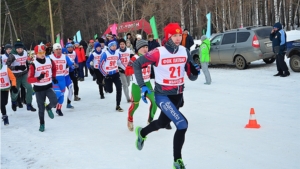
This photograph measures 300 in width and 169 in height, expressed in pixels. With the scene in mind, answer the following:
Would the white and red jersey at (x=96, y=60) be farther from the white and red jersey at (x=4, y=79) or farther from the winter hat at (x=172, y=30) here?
the winter hat at (x=172, y=30)

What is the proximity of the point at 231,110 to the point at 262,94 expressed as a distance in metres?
2.16

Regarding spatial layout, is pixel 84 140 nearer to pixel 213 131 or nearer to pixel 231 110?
pixel 213 131

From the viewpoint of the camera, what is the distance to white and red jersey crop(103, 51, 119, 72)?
31.0 feet

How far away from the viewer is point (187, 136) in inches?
257

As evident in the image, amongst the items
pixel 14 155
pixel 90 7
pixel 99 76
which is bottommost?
pixel 14 155

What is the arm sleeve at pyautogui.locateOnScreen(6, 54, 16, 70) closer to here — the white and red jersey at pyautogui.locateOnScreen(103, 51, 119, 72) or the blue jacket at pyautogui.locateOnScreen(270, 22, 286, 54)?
the white and red jersey at pyautogui.locateOnScreen(103, 51, 119, 72)

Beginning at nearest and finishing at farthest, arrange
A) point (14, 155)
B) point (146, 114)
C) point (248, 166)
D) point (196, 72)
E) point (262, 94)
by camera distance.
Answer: point (248, 166) < point (196, 72) < point (14, 155) < point (146, 114) < point (262, 94)

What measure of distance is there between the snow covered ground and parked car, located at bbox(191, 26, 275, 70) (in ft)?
11.3

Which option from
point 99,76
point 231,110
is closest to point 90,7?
point 99,76

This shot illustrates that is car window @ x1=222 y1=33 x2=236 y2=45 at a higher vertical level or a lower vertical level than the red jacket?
higher

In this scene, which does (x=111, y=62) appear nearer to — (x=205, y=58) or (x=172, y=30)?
(x=205, y=58)

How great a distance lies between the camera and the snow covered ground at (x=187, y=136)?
5.26 metres

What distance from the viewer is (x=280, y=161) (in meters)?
4.89

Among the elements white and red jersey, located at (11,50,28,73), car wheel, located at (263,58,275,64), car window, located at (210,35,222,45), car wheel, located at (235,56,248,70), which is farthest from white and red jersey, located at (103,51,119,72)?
car wheel, located at (263,58,275,64)
